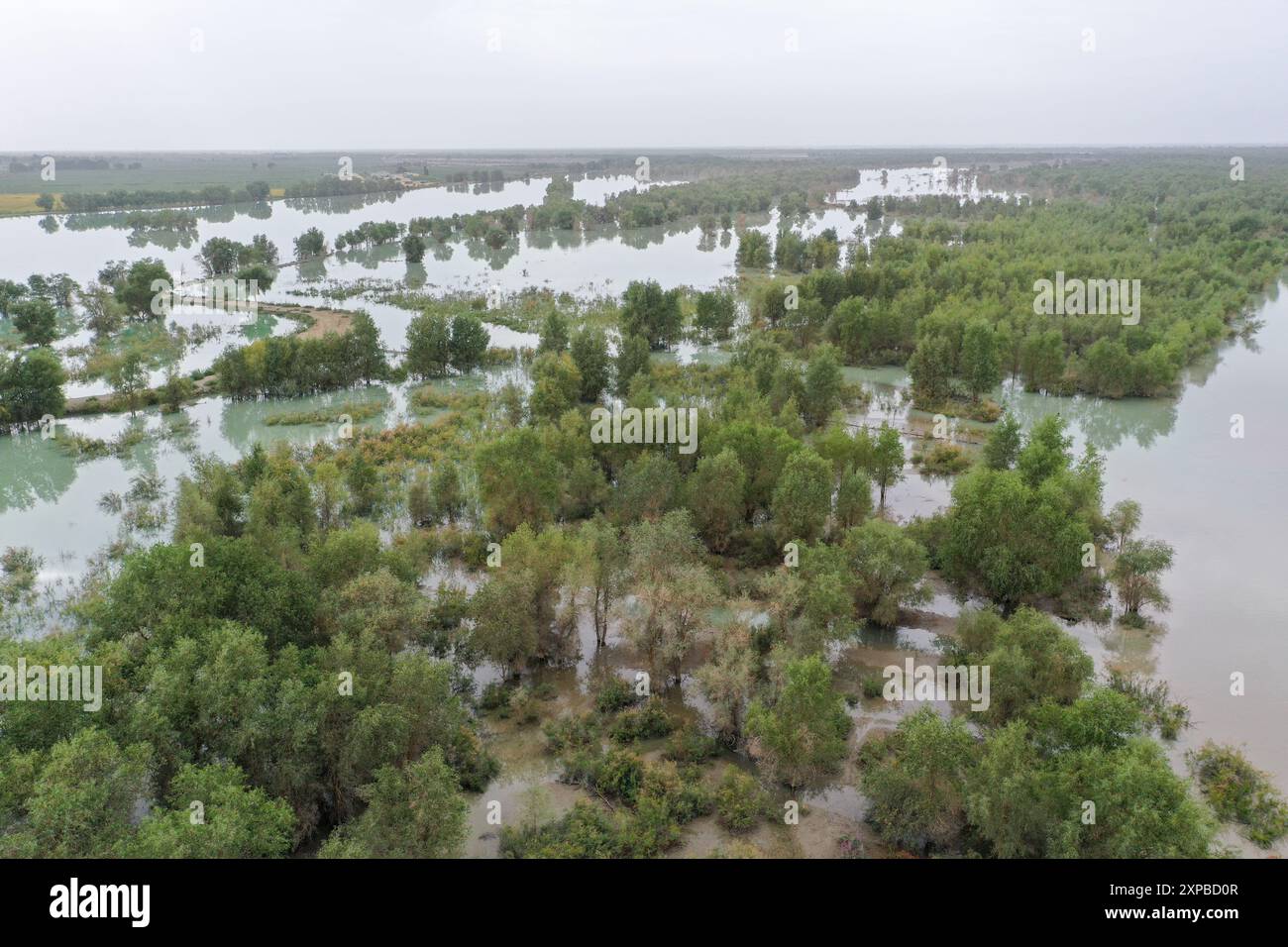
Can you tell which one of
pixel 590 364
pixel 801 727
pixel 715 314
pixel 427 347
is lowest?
pixel 801 727

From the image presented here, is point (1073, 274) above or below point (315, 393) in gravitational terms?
above

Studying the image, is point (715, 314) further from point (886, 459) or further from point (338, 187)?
point (338, 187)

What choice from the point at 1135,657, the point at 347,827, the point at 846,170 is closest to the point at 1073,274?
the point at 1135,657

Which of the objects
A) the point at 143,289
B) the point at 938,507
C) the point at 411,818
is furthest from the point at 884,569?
the point at 143,289

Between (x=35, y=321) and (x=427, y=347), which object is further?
(x=35, y=321)

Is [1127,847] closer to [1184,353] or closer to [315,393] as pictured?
[315,393]

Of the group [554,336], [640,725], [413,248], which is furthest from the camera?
[413,248]

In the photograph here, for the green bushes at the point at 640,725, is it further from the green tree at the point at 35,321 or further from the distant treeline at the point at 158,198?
the distant treeline at the point at 158,198

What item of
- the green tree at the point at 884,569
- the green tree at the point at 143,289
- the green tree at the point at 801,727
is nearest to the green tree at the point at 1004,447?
the green tree at the point at 884,569
